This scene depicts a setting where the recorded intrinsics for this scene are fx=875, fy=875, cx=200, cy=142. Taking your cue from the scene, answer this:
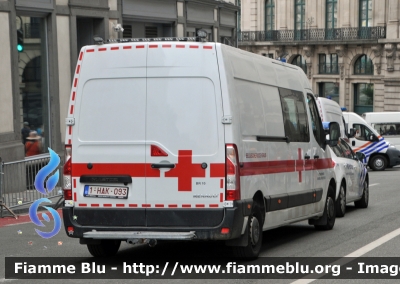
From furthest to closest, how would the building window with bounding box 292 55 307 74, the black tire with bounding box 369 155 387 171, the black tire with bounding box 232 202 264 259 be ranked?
the building window with bounding box 292 55 307 74 → the black tire with bounding box 369 155 387 171 → the black tire with bounding box 232 202 264 259

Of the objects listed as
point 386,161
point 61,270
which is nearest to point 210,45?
point 61,270

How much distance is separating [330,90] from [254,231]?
5272 centimetres

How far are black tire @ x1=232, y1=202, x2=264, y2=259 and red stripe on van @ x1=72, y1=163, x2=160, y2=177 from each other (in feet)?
4.35

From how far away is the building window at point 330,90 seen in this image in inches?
2419

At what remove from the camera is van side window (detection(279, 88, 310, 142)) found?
11930mm

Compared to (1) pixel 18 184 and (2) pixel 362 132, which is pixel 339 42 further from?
(1) pixel 18 184

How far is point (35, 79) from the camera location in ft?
76.5

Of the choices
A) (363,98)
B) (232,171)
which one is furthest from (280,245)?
(363,98)

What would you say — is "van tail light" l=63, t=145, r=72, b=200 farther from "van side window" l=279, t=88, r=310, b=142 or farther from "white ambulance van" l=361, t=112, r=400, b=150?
"white ambulance van" l=361, t=112, r=400, b=150

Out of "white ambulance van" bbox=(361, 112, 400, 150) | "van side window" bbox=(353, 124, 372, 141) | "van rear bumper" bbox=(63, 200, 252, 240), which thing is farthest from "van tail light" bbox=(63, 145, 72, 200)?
"white ambulance van" bbox=(361, 112, 400, 150)

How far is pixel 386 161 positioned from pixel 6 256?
26394 millimetres

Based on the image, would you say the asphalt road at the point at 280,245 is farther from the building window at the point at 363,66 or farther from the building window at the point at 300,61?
the building window at the point at 300,61

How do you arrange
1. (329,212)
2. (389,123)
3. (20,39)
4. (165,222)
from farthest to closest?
(389,123) < (20,39) < (329,212) < (165,222)

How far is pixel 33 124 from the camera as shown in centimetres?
2327
